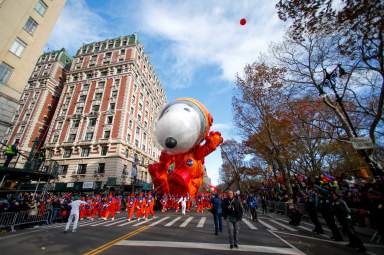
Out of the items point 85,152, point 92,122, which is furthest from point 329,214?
point 92,122

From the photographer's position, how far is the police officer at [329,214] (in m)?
7.30

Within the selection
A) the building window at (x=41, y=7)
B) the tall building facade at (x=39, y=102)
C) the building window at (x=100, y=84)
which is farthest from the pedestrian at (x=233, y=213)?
the tall building facade at (x=39, y=102)

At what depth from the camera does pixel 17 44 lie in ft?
58.0

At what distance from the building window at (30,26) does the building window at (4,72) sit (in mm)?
4519

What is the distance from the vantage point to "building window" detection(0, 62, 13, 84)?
16.2 m

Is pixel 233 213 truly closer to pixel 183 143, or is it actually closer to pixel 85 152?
pixel 183 143

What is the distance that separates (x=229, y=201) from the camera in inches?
260

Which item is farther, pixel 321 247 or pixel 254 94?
pixel 254 94

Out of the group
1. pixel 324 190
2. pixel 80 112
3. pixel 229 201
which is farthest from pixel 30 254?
pixel 80 112

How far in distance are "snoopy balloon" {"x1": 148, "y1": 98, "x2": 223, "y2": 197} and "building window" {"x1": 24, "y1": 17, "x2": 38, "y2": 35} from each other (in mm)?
17483

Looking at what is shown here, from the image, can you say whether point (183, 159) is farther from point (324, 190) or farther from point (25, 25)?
point (25, 25)

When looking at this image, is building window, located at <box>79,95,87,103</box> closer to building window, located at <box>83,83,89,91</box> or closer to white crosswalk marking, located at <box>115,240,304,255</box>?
building window, located at <box>83,83,89,91</box>

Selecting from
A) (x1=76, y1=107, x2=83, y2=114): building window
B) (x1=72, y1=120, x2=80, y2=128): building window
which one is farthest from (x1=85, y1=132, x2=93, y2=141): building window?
(x1=76, y1=107, x2=83, y2=114): building window

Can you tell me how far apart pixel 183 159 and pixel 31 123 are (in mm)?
39029
